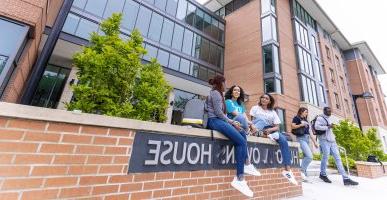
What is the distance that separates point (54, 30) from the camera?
12.7 ft

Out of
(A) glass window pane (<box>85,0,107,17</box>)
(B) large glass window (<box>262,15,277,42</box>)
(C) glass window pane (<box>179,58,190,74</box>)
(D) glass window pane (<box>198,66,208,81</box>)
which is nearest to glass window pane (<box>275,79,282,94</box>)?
(B) large glass window (<box>262,15,277,42</box>)

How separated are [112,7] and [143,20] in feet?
7.79

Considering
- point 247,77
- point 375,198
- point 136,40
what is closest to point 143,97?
point 136,40

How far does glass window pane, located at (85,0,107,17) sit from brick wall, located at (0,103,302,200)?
44.3ft

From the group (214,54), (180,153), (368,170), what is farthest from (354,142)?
(214,54)

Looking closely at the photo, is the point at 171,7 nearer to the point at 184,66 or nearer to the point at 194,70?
the point at 184,66

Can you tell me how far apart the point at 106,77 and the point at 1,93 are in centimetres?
306

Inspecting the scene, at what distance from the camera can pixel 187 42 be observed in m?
18.4

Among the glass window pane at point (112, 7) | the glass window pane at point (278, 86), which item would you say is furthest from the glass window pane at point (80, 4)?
the glass window pane at point (278, 86)

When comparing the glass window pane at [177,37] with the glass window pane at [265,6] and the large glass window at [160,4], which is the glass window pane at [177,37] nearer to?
the large glass window at [160,4]

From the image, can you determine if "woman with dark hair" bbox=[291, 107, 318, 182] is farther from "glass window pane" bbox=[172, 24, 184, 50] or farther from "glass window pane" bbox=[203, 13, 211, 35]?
"glass window pane" bbox=[203, 13, 211, 35]

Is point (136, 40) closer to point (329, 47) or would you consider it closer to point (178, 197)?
point (178, 197)

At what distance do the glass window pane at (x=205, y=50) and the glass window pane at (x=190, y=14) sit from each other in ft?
7.08

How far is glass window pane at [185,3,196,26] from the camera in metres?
19.3
